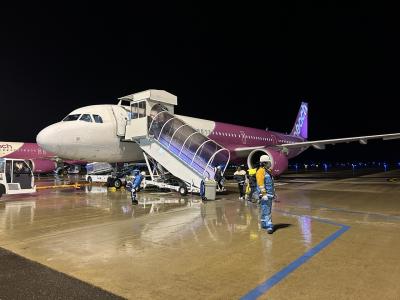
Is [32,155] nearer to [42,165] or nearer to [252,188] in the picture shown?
[42,165]

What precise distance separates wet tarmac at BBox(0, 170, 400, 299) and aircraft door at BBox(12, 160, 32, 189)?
188 inches

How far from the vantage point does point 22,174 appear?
14305mm

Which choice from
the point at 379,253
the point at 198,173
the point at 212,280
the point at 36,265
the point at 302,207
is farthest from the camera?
the point at 198,173

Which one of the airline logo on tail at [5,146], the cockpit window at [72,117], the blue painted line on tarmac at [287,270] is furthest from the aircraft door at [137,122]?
the airline logo on tail at [5,146]

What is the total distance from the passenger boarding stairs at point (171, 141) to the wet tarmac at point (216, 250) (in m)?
4.01

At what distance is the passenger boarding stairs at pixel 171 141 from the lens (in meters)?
13.8

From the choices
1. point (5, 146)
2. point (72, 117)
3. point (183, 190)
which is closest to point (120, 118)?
point (72, 117)

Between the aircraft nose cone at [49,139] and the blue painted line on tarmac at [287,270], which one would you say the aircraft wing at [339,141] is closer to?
the aircraft nose cone at [49,139]

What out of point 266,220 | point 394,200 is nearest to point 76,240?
point 266,220

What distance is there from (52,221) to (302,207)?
708 centimetres

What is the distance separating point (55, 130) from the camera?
46.4 feet

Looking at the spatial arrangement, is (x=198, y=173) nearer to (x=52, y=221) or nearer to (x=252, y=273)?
(x=52, y=221)

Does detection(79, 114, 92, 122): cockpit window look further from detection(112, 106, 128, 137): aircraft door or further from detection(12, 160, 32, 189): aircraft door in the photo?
detection(12, 160, 32, 189): aircraft door

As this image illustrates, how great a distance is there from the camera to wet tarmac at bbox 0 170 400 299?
388cm
